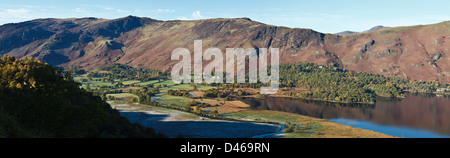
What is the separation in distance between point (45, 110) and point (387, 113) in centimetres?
15436

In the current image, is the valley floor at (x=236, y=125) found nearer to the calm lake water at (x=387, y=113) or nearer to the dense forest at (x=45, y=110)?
the calm lake water at (x=387, y=113)

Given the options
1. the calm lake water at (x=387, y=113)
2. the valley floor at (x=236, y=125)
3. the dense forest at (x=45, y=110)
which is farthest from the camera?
the calm lake water at (x=387, y=113)

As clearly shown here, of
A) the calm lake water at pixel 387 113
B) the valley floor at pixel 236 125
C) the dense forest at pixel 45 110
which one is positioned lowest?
the calm lake water at pixel 387 113

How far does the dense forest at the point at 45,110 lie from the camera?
50531 millimetres

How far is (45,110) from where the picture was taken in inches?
2235

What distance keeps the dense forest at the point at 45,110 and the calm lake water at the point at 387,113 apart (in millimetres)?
99608

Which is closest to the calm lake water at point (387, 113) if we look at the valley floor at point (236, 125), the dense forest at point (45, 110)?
the valley floor at point (236, 125)

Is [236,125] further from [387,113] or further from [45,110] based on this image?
[387,113]

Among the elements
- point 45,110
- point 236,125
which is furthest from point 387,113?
point 45,110

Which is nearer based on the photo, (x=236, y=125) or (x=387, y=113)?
(x=236, y=125)

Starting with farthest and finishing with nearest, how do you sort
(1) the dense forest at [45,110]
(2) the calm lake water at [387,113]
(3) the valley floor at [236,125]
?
(2) the calm lake water at [387,113]
(3) the valley floor at [236,125]
(1) the dense forest at [45,110]

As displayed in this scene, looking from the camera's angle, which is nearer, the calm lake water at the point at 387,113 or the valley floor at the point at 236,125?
the valley floor at the point at 236,125

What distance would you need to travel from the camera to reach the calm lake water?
117812 mm

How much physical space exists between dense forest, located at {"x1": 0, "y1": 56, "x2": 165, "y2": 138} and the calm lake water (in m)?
99.6
